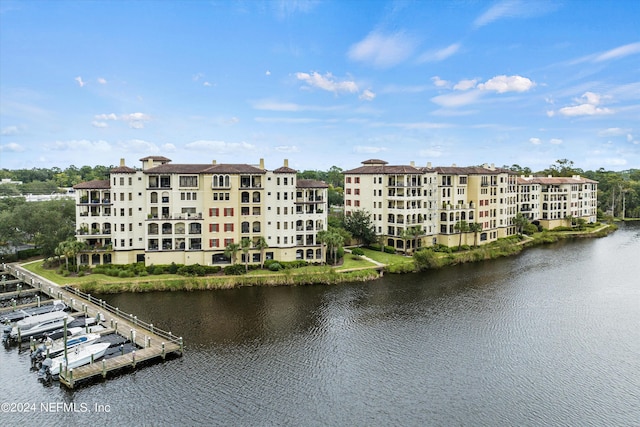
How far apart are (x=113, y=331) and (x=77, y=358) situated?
21.2 ft

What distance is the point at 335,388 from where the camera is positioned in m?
33.1

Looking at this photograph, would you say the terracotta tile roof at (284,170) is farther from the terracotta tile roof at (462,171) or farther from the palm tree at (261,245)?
the terracotta tile roof at (462,171)

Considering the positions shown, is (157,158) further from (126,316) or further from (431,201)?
(431,201)

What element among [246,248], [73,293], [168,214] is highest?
[168,214]

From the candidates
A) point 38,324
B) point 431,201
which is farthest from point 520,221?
point 38,324

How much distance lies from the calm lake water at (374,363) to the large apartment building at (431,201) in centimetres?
2206

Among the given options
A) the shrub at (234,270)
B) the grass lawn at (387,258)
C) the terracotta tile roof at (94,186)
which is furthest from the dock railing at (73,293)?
the grass lawn at (387,258)

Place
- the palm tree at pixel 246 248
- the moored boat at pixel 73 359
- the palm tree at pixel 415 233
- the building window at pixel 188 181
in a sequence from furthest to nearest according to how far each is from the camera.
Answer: the palm tree at pixel 415 233 → the building window at pixel 188 181 → the palm tree at pixel 246 248 → the moored boat at pixel 73 359

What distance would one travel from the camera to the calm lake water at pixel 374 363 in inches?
1176

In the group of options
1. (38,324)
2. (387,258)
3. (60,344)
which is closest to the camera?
(60,344)

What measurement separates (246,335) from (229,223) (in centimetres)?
2453

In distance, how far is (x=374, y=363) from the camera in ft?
122

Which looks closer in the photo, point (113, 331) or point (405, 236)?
point (113, 331)

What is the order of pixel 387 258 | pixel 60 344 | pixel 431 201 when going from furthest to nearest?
pixel 431 201 < pixel 387 258 < pixel 60 344
